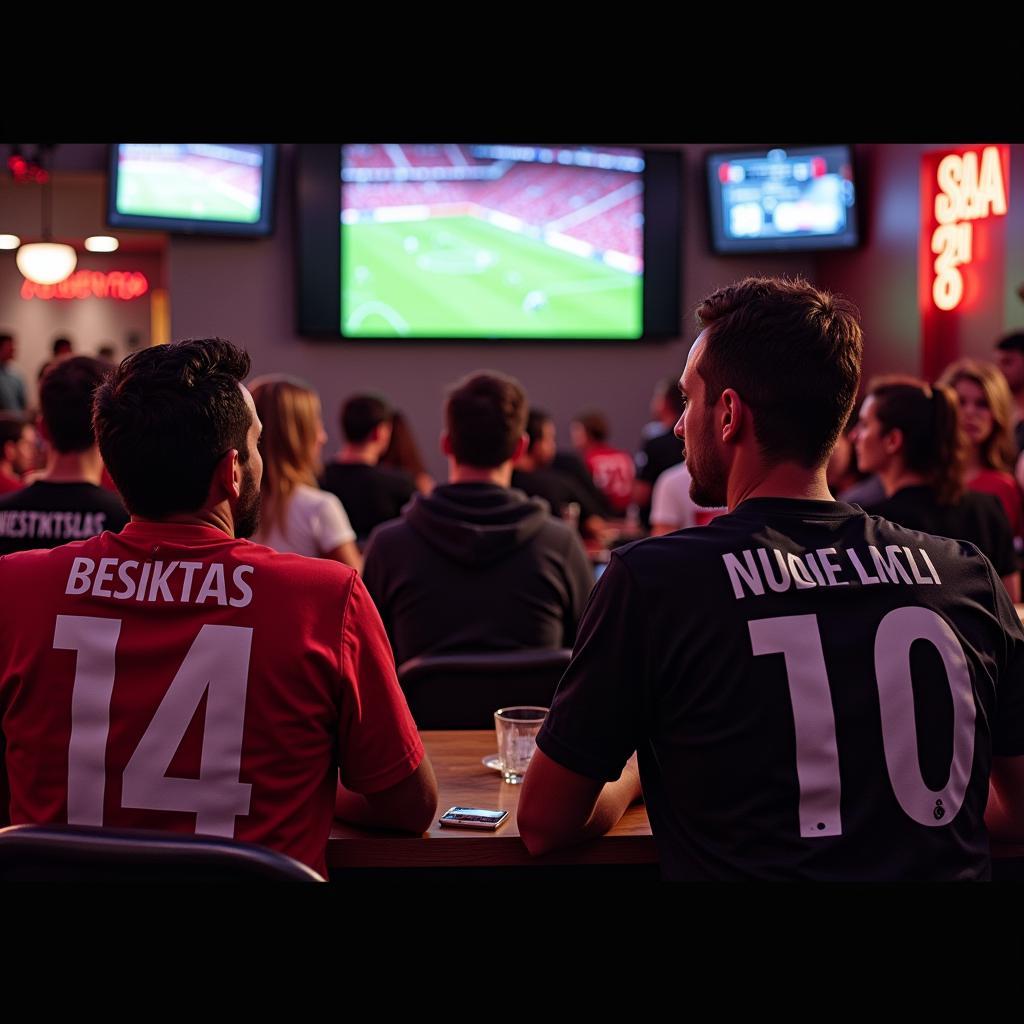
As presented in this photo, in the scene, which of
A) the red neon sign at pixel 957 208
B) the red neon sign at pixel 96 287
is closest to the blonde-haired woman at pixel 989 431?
the red neon sign at pixel 957 208

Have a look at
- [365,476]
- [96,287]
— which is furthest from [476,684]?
[96,287]

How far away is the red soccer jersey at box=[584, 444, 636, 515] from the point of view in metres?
7.17

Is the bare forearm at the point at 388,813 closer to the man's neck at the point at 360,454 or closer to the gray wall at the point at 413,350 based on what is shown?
the man's neck at the point at 360,454

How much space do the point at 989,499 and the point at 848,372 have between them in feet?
6.93

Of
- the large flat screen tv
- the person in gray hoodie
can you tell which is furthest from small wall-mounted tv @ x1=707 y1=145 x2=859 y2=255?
the person in gray hoodie

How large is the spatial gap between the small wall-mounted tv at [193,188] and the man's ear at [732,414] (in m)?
7.09

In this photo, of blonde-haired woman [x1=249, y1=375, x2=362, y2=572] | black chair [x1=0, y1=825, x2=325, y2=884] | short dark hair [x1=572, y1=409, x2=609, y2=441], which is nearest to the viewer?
black chair [x1=0, y1=825, x2=325, y2=884]

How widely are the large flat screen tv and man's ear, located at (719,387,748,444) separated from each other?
7172 millimetres

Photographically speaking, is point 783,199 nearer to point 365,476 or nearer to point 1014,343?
point 1014,343

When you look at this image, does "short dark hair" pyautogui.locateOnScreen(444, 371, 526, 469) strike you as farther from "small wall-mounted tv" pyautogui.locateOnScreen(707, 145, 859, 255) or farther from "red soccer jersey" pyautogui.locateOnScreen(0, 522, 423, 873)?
"small wall-mounted tv" pyautogui.locateOnScreen(707, 145, 859, 255)

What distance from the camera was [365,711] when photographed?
1.41m

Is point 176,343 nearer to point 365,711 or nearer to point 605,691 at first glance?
point 365,711

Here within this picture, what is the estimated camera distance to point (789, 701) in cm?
127
